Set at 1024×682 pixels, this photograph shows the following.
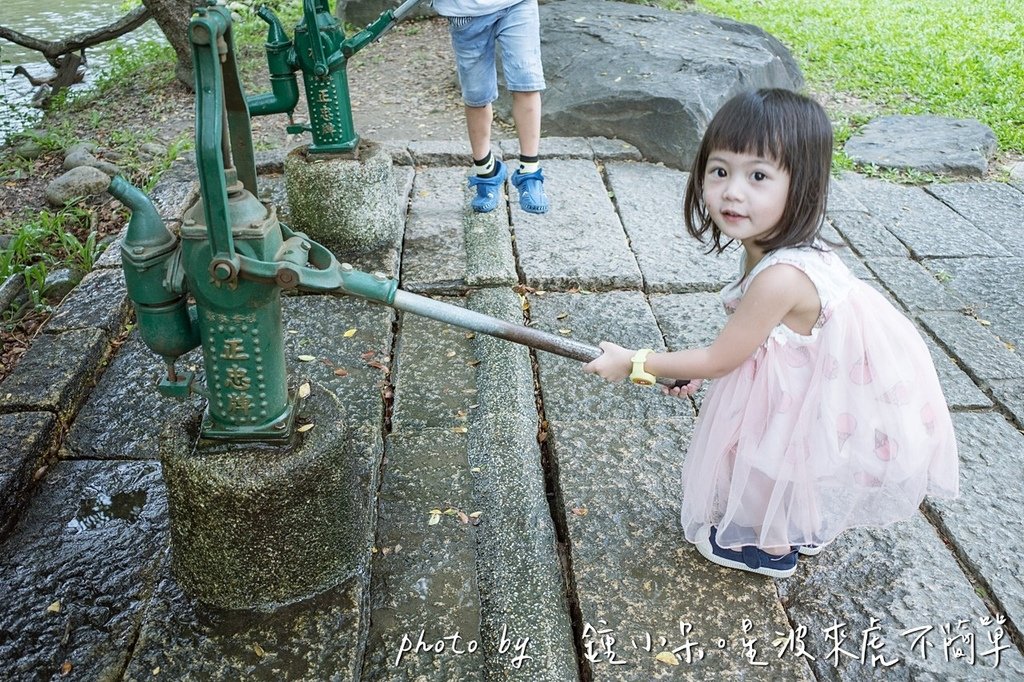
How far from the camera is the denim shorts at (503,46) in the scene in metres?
3.30

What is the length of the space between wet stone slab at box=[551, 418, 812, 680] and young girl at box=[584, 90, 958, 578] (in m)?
0.12

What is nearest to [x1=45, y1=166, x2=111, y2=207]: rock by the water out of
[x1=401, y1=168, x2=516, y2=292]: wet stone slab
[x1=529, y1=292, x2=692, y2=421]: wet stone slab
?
[x1=401, y1=168, x2=516, y2=292]: wet stone slab

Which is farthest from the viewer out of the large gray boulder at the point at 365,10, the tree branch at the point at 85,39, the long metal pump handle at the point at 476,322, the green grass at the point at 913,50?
the large gray boulder at the point at 365,10

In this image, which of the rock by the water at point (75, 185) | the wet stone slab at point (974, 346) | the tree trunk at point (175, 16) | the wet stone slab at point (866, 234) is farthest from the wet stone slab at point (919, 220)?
the tree trunk at point (175, 16)

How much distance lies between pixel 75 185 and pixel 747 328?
3.60 meters

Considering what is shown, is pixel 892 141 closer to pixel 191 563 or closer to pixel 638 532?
pixel 638 532

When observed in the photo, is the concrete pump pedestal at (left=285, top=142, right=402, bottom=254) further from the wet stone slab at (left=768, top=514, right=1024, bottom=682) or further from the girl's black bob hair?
the wet stone slab at (left=768, top=514, right=1024, bottom=682)

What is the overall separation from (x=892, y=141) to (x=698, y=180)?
3355 millimetres

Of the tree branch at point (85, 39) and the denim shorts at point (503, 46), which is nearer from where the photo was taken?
the denim shorts at point (503, 46)

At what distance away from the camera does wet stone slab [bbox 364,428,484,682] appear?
1.63m

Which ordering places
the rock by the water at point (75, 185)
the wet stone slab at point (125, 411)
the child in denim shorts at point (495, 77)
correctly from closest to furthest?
the wet stone slab at point (125, 411), the child in denim shorts at point (495, 77), the rock by the water at point (75, 185)

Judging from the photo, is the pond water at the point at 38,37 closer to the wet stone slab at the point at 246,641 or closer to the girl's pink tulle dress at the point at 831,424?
the wet stone slab at the point at 246,641

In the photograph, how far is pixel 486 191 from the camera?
350 cm

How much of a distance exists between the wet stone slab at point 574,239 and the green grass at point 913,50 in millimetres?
2234
